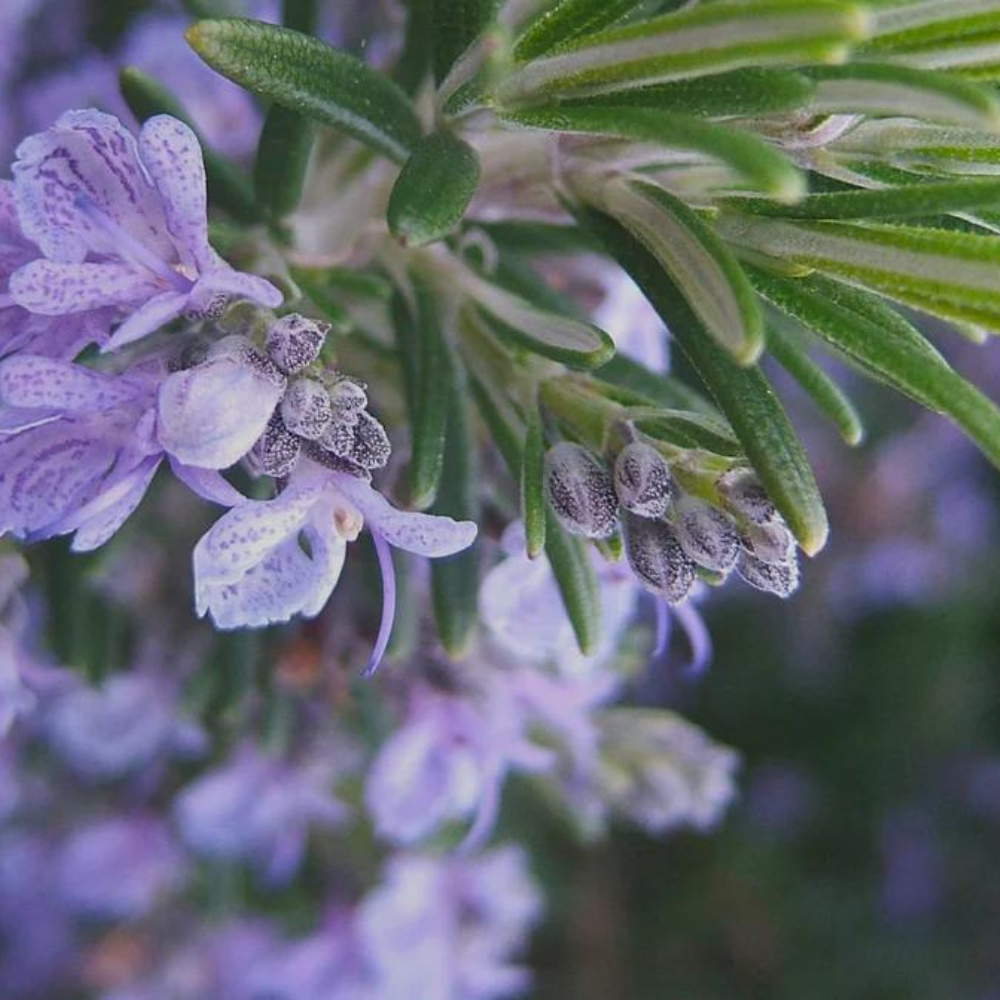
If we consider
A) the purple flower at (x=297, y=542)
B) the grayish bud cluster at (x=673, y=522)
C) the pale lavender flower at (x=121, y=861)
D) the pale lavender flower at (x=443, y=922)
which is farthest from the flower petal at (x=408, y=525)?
the pale lavender flower at (x=121, y=861)

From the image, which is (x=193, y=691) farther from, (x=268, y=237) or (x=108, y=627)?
(x=268, y=237)

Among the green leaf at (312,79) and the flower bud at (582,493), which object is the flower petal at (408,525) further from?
the green leaf at (312,79)

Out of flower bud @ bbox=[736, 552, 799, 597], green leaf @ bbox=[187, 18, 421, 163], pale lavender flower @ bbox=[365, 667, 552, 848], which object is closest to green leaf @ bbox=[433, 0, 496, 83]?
green leaf @ bbox=[187, 18, 421, 163]

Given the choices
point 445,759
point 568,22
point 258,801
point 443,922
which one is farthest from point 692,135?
point 443,922

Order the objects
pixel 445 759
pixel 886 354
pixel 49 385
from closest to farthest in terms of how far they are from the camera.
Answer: pixel 49 385, pixel 886 354, pixel 445 759

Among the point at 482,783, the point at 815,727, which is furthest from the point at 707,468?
the point at 815,727

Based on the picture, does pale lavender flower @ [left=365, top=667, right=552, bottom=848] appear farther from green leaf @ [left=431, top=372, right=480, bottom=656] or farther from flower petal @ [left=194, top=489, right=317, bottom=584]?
flower petal @ [left=194, top=489, right=317, bottom=584]

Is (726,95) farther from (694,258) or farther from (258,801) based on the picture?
(258,801)

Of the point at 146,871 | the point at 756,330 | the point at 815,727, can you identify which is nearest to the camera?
the point at 756,330
